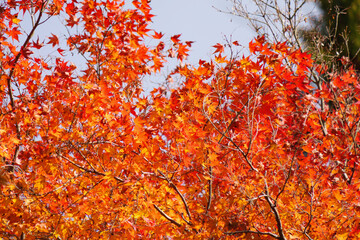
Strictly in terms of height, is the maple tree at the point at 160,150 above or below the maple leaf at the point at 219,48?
below

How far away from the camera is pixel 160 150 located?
14.6 feet

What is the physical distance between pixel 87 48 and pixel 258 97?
245 centimetres

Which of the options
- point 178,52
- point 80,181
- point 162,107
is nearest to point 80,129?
point 80,181

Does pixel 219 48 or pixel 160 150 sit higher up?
pixel 219 48

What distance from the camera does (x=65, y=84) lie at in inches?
187

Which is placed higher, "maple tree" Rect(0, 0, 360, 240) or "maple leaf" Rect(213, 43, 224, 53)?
"maple leaf" Rect(213, 43, 224, 53)

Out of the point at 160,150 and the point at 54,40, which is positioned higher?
the point at 54,40

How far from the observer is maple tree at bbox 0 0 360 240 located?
394cm

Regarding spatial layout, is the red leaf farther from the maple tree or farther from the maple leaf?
the maple leaf

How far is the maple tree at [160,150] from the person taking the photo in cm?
394

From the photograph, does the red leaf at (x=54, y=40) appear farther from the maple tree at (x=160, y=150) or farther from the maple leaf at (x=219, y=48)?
the maple leaf at (x=219, y=48)

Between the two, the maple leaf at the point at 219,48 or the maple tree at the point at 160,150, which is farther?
the maple leaf at the point at 219,48

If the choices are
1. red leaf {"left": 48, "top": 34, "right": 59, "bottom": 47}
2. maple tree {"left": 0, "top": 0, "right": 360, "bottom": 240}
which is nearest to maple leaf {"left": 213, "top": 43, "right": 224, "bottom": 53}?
maple tree {"left": 0, "top": 0, "right": 360, "bottom": 240}

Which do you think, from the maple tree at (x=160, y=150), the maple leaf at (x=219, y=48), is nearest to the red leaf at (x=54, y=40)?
the maple tree at (x=160, y=150)
